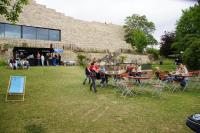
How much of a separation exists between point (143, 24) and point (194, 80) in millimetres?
53290

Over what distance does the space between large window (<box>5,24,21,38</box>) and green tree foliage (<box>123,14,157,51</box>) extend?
24703 millimetres

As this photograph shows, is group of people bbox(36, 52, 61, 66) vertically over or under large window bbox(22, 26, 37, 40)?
under

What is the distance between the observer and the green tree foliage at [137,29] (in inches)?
2330

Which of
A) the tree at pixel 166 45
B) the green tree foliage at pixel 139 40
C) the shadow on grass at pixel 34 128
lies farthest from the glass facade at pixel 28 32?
the shadow on grass at pixel 34 128

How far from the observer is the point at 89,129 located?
816 cm

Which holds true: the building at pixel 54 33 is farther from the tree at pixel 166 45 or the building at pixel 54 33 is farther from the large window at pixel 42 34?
the tree at pixel 166 45

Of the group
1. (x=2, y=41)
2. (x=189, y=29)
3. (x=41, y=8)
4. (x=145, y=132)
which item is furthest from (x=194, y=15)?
(x=145, y=132)

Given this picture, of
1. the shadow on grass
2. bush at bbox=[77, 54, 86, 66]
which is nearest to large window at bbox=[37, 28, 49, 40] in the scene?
bush at bbox=[77, 54, 86, 66]

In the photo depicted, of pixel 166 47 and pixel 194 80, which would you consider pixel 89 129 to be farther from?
pixel 166 47

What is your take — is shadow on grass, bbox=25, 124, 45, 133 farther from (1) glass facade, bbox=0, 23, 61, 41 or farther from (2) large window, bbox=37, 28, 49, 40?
(2) large window, bbox=37, 28, 49, 40

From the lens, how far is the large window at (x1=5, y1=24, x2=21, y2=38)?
3850 centimetres

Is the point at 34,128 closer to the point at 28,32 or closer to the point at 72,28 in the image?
the point at 28,32

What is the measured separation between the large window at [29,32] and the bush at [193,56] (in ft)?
66.5

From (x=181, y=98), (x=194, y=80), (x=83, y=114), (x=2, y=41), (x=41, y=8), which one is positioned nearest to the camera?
(x=83, y=114)
